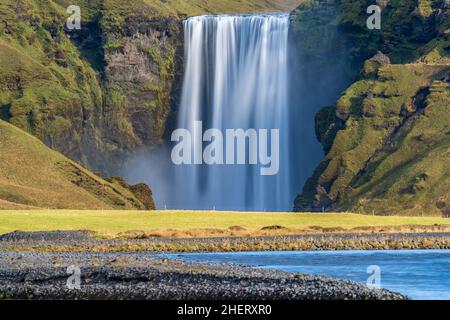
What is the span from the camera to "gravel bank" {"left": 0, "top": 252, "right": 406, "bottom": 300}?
53.1m

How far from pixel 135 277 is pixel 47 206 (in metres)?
131

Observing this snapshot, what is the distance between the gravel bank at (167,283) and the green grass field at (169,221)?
5070 centimetres

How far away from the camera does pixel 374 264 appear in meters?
77.6

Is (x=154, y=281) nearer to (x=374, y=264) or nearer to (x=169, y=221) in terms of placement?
(x=374, y=264)

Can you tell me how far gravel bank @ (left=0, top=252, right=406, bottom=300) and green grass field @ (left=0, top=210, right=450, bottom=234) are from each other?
166 ft

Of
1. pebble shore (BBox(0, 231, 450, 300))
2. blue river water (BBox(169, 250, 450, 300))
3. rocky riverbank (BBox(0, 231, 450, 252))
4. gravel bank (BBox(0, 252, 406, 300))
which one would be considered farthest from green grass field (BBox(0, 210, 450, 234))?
gravel bank (BBox(0, 252, 406, 300))

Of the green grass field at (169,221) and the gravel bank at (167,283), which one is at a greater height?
the green grass field at (169,221)

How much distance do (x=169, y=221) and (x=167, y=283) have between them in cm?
7258

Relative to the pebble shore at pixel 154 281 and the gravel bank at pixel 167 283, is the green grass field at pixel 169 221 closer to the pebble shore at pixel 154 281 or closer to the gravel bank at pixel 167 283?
the pebble shore at pixel 154 281

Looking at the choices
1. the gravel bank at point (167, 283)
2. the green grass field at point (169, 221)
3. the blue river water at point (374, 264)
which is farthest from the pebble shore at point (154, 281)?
the green grass field at point (169, 221)

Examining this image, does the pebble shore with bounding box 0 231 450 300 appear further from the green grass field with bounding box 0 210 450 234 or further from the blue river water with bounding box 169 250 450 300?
the green grass field with bounding box 0 210 450 234

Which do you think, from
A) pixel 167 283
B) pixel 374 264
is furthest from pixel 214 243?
pixel 167 283

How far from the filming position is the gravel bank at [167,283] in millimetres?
53125

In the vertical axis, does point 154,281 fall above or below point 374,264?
below
